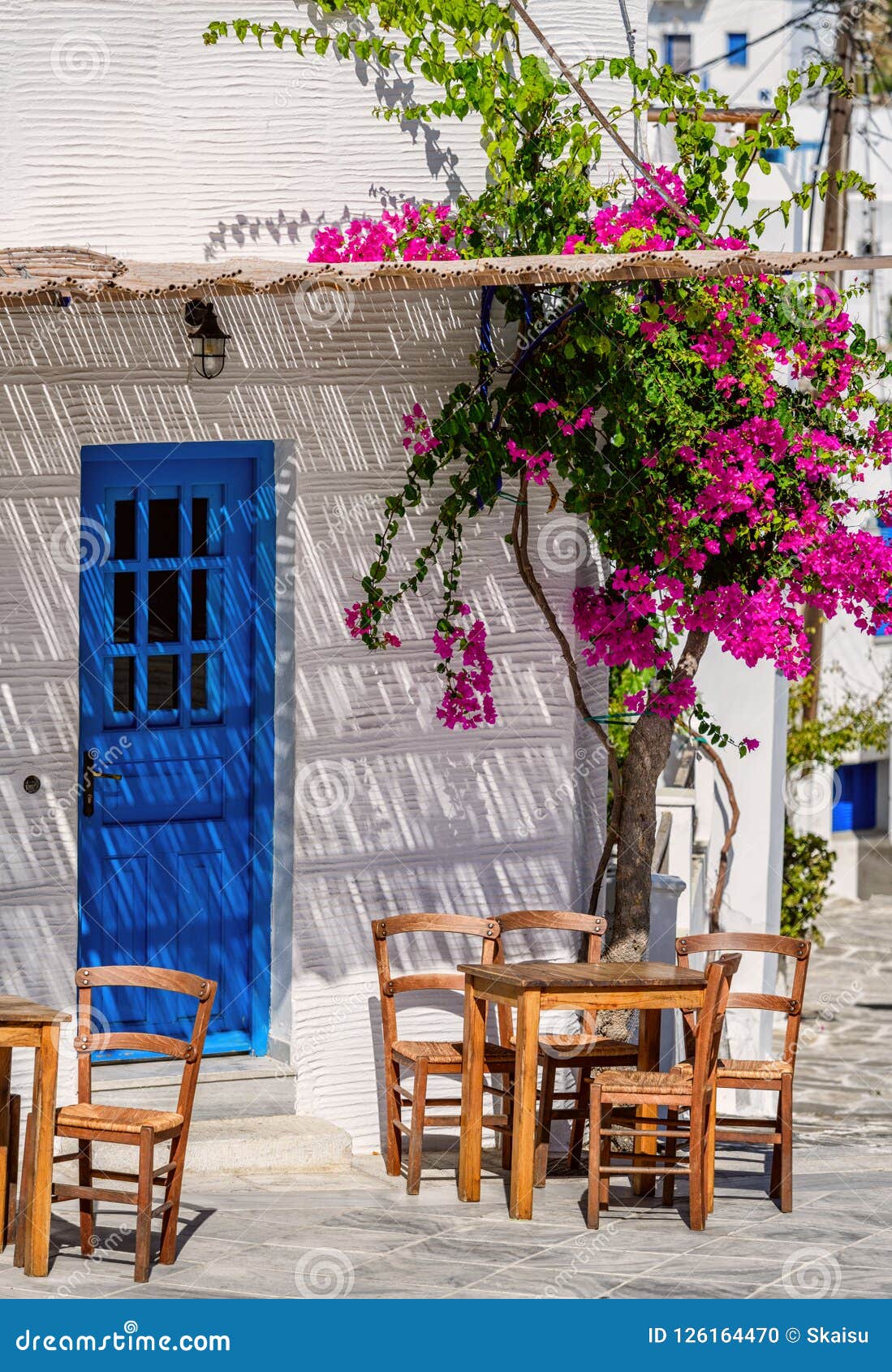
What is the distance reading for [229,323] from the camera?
725 centimetres

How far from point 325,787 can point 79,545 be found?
1.45m

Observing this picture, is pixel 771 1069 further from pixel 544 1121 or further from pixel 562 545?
pixel 562 545

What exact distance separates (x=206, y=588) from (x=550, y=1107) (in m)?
2.62

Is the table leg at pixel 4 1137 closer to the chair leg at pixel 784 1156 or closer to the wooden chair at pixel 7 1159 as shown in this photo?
the wooden chair at pixel 7 1159

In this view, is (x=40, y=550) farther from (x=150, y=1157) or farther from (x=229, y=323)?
(x=150, y=1157)

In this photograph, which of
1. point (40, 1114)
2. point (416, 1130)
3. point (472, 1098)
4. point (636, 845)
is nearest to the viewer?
point (40, 1114)

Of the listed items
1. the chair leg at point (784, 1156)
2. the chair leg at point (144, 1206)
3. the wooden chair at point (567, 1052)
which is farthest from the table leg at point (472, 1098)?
the chair leg at point (144, 1206)

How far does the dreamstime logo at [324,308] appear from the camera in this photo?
7332 mm

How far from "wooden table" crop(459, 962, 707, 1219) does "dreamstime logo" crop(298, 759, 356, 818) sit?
3.47ft

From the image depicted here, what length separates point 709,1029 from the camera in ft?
20.9

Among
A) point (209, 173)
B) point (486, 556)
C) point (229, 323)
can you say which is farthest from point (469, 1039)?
point (209, 173)

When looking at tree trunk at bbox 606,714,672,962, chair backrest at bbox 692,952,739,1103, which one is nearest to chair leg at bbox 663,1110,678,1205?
chair backrest at bbox 692,952,739,1103

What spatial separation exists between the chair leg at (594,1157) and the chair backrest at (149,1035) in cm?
142
